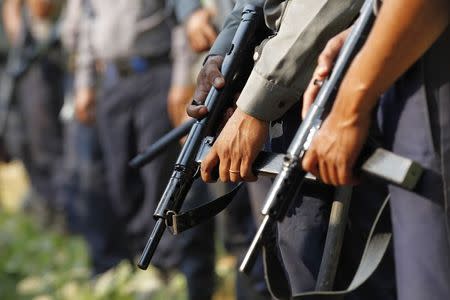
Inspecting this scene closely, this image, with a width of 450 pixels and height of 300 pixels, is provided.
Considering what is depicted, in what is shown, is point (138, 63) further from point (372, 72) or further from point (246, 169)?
point (372, 72)

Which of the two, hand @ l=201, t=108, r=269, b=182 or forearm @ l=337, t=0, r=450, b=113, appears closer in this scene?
forearm @ l=337, t=0, r=450, b=113

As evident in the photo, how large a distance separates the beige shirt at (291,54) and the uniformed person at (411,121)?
27cm

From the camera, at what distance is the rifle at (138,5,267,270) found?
3.30 m

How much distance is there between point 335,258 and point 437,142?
0.51 m

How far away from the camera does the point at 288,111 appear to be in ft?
10.7

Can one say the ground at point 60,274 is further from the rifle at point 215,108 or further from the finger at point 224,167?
the finger at point 224,167

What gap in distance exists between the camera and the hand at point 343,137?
277cm

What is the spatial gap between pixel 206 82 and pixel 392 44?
842mm

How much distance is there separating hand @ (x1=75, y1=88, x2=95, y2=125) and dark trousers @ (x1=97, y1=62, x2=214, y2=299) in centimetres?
31

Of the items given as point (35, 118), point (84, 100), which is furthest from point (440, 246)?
point (35, 118)

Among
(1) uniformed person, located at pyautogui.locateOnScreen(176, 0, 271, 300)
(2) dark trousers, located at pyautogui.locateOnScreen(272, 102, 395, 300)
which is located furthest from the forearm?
(1) uniformed person, located at pyautogui.locateOnScreen(176, 0, 271, 300)

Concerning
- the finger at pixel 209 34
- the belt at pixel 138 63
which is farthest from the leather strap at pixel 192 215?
the belt at pixel 138 63

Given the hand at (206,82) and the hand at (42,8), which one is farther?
the hand at (42,8)

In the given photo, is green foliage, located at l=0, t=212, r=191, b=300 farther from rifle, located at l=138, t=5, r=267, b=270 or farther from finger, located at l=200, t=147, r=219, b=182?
finger, located at l=200, t=147, r=219, b=182
